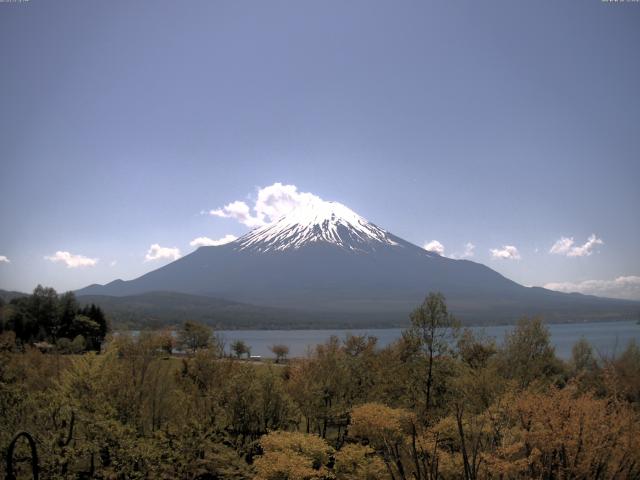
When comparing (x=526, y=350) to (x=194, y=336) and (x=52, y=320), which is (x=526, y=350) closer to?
(x=194, y=336)

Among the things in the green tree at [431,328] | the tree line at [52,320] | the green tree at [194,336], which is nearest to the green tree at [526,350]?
the green tree at [431,328]

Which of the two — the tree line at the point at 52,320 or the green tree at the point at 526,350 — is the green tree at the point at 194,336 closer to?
the tree line at the point at 52,320

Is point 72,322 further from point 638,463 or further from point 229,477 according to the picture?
point 638,463

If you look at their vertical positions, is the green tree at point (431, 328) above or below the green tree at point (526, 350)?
above

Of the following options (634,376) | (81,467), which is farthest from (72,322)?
(634,376)

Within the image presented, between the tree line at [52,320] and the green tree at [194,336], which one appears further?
the tree line at [52,320]

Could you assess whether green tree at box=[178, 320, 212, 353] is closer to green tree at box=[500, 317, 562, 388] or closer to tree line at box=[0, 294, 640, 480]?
tree line at box=[0, 294, 640, 480]

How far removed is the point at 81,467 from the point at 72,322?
5836 cm

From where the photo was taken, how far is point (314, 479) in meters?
15.3

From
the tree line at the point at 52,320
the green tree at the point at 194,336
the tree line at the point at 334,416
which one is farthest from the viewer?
the tree line at the point at 52,320

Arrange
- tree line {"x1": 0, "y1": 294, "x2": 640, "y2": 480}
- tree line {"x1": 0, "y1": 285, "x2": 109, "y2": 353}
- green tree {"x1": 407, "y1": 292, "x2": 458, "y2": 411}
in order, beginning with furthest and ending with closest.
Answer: tree line {"x1": 0, "y1": 285, "x2": 109, "y2": 353}
green tree {"x1": 407, "y1": 292, "x2": 458, "y2": 411}
tree line {"x1": 0, "y1": 294, "x2": 640, "y2": 480}

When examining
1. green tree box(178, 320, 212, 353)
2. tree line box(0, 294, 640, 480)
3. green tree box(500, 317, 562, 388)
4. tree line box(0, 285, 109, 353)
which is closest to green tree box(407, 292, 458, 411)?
tree line box(0, 294, 640, 480)

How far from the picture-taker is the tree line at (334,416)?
1341cm

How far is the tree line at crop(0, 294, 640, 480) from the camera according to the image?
13.4 m
